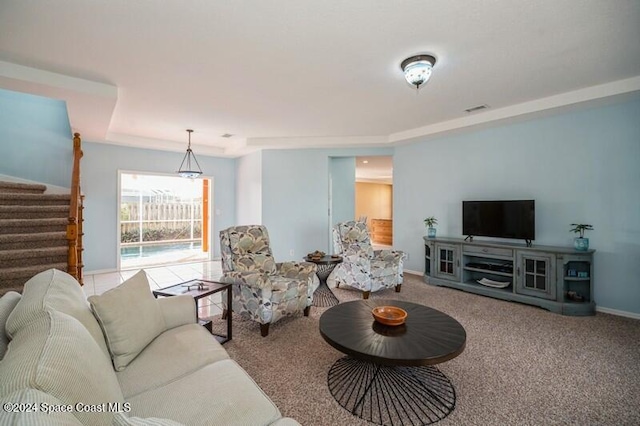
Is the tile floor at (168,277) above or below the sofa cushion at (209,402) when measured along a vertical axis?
below

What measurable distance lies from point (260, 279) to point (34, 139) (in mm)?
5253

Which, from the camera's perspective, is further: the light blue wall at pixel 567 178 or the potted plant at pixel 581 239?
the potted plant at pixel 581 239

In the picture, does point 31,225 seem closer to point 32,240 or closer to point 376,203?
point 32,240

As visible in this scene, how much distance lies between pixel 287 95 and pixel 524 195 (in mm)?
3658

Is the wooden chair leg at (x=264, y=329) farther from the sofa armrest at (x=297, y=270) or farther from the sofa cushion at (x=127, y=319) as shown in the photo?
the sofa cushion at (x=127, y=319)

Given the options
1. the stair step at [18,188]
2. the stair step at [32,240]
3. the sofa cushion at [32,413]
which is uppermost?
the stair step at [18,188]

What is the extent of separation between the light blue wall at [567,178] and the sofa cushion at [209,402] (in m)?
4.47

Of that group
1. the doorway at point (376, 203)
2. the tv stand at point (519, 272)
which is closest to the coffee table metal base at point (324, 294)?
the tv stand at point (519, 272)

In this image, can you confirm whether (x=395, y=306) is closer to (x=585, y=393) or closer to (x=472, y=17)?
(x=585, y=393)

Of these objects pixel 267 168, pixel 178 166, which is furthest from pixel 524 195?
pixel 178 166

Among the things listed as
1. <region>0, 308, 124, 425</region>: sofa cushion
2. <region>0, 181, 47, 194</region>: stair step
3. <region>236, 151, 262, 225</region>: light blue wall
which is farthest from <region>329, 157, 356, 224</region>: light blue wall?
<region>0, 308, 124, 425</region>: sofa cushion

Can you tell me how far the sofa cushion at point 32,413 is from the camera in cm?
56

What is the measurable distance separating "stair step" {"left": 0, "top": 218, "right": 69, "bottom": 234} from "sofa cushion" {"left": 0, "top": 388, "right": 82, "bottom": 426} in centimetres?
401

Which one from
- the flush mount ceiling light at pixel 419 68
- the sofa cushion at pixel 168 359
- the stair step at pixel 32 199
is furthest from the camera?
the stair step at pixel 32 199
